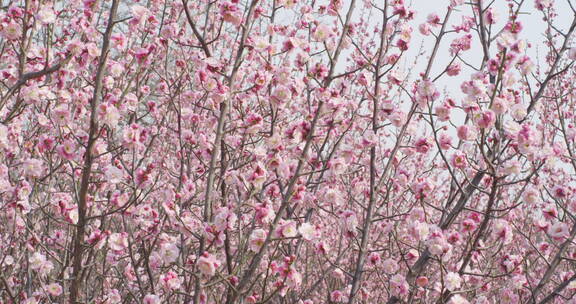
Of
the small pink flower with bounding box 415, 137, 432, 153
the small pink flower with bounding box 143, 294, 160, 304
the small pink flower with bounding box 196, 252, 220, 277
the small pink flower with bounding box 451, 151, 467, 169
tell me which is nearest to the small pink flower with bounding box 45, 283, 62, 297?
the small pink flower with bounding box 143, 294, 160, 304

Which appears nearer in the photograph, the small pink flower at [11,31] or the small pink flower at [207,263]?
the small pink flower at [207,263]

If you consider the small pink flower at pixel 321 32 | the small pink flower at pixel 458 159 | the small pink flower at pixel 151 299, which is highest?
the small pink flower at pixel 321 32

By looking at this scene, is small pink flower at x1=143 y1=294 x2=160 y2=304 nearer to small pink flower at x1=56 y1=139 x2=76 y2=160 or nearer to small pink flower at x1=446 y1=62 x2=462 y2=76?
small pink flower at x1=56 y1=139 x2=76 y2=160

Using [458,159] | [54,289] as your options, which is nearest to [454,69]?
[458,159]

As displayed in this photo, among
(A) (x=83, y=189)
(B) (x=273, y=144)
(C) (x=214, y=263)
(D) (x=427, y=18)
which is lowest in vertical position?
(C) (x=214, y=263)

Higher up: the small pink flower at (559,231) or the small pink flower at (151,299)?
the small pink flower at (559,231)

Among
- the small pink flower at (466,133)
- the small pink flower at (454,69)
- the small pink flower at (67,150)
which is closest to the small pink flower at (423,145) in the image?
the small pink flower at (466,133)

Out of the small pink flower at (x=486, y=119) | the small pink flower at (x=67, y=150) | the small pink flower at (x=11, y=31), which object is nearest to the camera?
the small pink flower at (x=486, y=119)

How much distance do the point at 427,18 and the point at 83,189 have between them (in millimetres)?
2604

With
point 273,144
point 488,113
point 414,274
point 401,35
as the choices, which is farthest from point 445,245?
point 401,35

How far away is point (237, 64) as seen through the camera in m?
3.08

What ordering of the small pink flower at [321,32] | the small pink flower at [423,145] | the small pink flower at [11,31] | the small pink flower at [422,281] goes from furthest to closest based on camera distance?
the small pink flower at [422,281] < the small pink flower at [321,32] < the small pink flower at [423,145] < the small pink flower at [11,31]

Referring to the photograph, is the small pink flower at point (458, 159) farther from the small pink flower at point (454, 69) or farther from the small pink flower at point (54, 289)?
the small pink flower at point (54, 289)

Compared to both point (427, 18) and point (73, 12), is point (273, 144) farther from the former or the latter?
point (73, 12)
